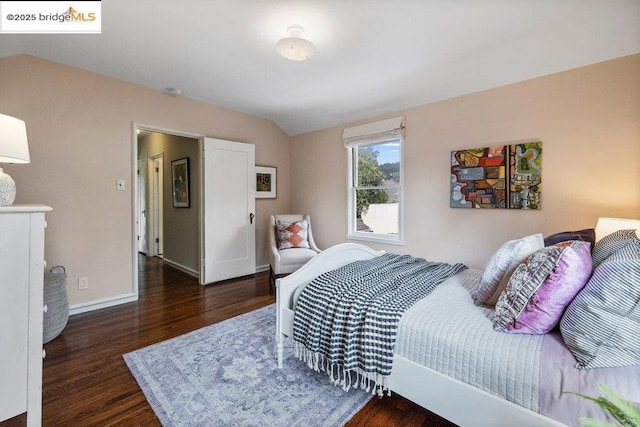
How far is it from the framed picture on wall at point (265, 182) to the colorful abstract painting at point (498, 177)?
2.69 m

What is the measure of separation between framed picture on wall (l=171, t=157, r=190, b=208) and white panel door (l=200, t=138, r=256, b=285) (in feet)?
2.54

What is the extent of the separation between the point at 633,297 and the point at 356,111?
10.7ft

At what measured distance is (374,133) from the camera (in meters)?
3.66

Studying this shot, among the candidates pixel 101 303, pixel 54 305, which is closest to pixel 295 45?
pixel 54 305

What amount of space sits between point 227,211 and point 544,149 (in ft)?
12.0

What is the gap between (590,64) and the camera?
2303mm

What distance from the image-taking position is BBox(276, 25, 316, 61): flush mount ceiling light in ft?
6.62

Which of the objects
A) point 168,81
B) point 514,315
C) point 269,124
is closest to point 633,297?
point 514,315

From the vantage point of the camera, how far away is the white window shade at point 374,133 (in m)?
3.45

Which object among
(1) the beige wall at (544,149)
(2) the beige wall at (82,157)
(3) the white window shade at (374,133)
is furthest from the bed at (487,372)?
(2) the beige wall at (82,157)

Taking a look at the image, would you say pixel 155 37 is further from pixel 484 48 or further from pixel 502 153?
pixel 502 153

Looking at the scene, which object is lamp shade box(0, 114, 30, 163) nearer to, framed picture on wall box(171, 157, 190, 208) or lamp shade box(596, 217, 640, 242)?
framed picture on wall box(171, 157, 190, 208)

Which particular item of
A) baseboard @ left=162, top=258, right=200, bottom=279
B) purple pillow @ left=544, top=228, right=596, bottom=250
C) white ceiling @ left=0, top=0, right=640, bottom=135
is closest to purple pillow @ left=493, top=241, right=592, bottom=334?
purple pillow @ left=544, top=228, right=596, bottom=250

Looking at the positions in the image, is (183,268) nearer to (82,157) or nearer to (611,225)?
(82,157)
